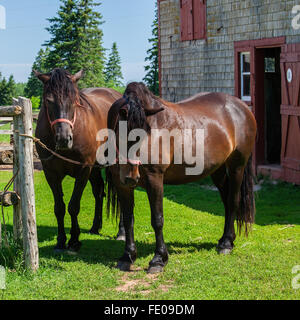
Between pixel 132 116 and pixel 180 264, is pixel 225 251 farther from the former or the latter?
pixel 132 116

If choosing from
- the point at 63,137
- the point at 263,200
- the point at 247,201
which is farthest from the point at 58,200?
the point at 263,200

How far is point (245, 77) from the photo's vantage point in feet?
40.8

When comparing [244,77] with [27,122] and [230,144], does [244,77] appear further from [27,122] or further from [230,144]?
[27,122]

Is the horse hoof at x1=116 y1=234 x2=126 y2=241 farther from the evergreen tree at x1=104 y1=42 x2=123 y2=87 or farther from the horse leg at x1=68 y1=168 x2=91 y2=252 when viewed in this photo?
the evergreen tree at x1=104 y1=42 x2=123 y2=87

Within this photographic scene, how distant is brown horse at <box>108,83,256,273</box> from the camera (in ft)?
17.6

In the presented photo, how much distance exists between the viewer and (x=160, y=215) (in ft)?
18.6

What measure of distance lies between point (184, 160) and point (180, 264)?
116 centimetres

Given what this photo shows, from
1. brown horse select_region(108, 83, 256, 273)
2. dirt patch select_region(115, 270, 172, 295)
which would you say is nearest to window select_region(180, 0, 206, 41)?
brown horse select_region(108, 83, 256, 273)

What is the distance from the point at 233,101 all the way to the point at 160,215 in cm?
194

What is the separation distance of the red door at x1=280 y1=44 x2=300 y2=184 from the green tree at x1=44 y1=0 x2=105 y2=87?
28195 mm

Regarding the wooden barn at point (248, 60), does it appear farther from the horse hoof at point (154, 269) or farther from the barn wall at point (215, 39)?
the horse hoof at point (154, 269)
